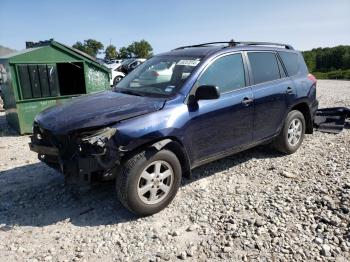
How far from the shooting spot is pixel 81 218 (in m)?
3.87

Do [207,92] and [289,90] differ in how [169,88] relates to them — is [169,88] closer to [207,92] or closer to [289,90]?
[207,92]

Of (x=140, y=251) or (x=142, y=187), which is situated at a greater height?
(x=142, y=187)

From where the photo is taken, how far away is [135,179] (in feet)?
11.8

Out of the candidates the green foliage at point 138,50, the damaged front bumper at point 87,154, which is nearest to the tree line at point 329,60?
the green foliage at point 138,50

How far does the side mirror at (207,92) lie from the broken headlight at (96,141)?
44.6 inches

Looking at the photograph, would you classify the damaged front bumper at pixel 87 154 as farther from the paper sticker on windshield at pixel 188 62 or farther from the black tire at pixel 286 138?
the black tire at pixel 286 138

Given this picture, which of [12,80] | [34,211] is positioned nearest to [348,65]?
[12,80]

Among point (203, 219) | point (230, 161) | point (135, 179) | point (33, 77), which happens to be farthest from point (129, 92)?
point (33, 77)

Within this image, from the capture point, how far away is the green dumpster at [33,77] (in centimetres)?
771

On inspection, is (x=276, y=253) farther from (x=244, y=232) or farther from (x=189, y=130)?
(x=189, y=130)

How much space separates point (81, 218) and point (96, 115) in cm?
121

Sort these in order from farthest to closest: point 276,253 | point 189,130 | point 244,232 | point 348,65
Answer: point 348,65
point 189,130
point 244,232
point 276,253

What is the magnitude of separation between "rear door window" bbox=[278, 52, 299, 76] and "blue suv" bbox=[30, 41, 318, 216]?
3 centimetres

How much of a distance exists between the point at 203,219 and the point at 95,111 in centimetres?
171
